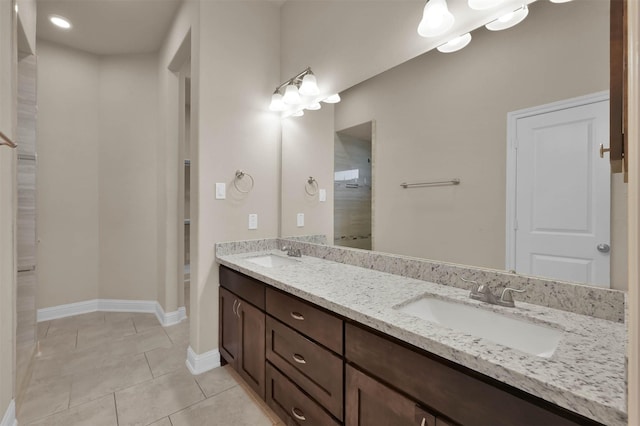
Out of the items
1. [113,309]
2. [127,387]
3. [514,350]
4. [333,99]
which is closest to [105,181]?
[113,309]

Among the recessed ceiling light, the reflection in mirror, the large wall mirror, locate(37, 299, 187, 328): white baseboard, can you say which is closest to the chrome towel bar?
the large wall mirror

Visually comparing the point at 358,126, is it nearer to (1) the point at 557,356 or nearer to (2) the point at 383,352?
(2) the point at 383,352

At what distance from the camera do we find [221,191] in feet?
7.08

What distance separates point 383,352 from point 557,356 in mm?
474

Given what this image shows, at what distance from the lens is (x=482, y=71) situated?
1268 millimetres

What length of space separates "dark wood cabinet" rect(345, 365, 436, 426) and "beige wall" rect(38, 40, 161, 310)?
2935 millimetres

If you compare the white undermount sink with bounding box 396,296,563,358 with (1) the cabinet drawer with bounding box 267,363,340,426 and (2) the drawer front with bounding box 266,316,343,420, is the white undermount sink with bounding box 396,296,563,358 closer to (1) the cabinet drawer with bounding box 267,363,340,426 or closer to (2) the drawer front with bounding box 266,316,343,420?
(2) the drawer front with bounding box 266,316,343,420

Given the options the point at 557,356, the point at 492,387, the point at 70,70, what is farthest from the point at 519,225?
the point at 70,70

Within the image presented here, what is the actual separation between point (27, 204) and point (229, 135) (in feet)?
5.20

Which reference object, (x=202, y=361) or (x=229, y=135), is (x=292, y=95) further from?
(x=202, y=361)

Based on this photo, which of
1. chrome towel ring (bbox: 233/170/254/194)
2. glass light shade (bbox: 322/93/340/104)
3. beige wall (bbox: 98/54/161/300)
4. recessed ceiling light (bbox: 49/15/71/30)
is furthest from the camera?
beige wall (bbox: 98/54/161/300)

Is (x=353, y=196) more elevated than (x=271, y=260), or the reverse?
(x=353, y=196)

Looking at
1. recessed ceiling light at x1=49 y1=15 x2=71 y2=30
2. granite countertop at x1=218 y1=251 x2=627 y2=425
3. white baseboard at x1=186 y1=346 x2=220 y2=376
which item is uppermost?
recessed ceiling light at x1=49 y1=15 x2=71 y2=30

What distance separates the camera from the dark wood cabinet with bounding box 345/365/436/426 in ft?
2.94
